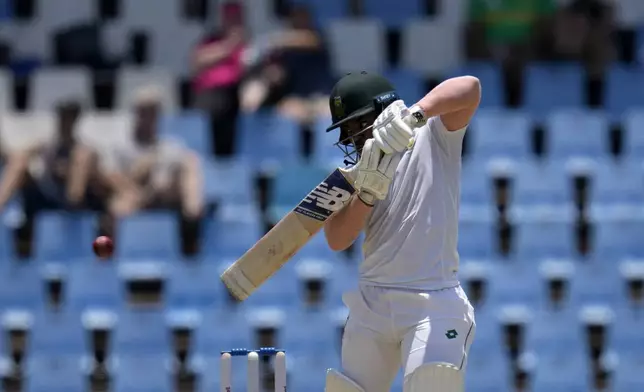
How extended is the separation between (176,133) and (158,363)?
5.48 ft

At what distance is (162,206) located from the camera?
7.93m

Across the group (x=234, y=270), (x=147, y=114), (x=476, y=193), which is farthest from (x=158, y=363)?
(x=234, y=270)

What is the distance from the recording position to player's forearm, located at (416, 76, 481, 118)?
3.53 m

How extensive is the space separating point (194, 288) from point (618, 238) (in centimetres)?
261

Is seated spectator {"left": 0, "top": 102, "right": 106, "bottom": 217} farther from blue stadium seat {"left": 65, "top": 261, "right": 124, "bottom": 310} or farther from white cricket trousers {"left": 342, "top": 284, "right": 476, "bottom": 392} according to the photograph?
white cricket trousers {"left": 342, "top": 284, "right": 476, "bottom": 392}

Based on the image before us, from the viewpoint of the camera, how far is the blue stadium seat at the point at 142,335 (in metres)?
7.35

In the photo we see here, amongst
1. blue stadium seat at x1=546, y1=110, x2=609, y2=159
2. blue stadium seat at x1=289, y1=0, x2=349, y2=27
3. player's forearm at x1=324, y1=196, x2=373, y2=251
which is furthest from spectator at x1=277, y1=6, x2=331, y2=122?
player's forearm at x1=324, y1=196, x2=373, y2=251

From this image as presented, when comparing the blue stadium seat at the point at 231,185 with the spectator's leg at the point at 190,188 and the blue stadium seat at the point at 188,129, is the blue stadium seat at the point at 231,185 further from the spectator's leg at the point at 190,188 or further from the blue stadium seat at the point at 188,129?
the blue stadium seat at the point at 188,129

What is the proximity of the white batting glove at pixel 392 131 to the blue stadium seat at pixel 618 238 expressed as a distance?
15.7 feet

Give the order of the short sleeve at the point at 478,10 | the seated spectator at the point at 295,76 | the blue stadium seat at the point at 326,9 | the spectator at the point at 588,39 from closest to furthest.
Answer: the seated spectator at the point at 295,76 → the spectator at the point at 588,39 → the short sleeve at the point at 478,10 → the blue stadium seat at the point at 326,9

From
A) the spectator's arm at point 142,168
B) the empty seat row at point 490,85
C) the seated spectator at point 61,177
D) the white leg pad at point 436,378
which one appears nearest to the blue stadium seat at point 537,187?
the empty seat row at point 490,85

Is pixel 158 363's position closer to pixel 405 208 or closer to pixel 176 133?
pixel 176 133

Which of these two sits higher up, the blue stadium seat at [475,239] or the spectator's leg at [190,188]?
the spectator's leg at [190,188]

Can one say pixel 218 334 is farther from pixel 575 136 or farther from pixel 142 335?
pixel 575 136
